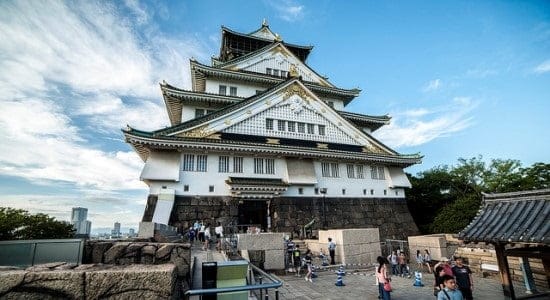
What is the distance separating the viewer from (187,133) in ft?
60.8

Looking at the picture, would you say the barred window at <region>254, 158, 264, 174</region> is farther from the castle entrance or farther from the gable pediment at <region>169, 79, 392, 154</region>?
the gable pediment at <region>169, 79, 392, 154</region>

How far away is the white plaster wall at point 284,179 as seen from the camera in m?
17.9

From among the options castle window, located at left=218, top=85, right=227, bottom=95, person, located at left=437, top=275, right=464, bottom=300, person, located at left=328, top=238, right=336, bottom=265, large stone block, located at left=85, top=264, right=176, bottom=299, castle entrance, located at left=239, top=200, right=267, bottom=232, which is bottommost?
person, located at left=328, top=238, right=336, bottom=265

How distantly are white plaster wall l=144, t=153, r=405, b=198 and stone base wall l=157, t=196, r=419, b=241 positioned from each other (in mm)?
409

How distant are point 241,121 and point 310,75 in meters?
13.6

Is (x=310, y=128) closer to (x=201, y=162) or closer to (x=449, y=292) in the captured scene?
(x=201, y=162)

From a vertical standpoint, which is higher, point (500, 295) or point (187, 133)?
point (187, 133)

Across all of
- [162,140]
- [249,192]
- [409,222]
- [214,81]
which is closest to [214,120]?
[162,140]

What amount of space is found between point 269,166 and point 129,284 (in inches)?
672

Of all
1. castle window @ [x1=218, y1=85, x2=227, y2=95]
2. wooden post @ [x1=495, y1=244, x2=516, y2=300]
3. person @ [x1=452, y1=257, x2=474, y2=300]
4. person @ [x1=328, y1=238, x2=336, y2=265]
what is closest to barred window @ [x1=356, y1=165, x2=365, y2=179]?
person @ [x1=328, y1=238, x2=336, y2=265]

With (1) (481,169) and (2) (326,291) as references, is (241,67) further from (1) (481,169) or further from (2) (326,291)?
(1) (481,169)

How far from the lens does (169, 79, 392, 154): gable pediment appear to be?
68.7ft

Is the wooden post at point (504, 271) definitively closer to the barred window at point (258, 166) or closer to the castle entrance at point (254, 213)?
the castle entrance at point (254, 213)

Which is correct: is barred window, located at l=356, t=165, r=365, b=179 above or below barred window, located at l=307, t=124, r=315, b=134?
below
